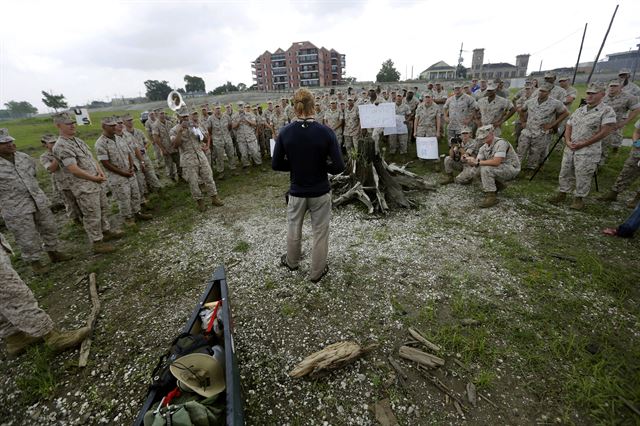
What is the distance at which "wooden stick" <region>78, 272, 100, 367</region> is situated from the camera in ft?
11.6

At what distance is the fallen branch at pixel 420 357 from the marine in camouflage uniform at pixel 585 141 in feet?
18.9

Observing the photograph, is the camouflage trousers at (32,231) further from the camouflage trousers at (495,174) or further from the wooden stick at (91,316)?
the camouflage trousers at (495,174)

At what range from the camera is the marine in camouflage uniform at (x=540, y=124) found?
7.64 metres

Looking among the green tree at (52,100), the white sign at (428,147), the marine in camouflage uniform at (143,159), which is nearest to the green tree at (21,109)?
→ the green tree at (52,100)

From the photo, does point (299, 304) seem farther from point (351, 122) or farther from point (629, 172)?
point (351, 122)

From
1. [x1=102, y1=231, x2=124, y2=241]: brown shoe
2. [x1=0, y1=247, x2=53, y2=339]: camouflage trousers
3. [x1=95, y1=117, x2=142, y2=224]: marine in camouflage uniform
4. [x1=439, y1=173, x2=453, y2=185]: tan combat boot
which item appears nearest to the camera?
[x1=0, y1=247, x2=53, y2=339]: camouflage trousers

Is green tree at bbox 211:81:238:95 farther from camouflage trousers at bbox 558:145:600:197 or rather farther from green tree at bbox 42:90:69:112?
camouflage trousers at bbox 558:145:600:197

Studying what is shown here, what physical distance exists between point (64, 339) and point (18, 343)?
23.2 inches

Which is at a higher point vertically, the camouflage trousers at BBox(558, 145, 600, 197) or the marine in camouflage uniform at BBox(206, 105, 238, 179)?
the marine in camouflage uniform at BBox(206, 105, 238, 179)

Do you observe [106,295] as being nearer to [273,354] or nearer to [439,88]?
[273,354]

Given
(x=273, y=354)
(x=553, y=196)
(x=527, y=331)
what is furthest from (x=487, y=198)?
(x=273, y=354)

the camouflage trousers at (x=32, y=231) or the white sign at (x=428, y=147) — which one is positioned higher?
the white sign at (x=428, y=147)

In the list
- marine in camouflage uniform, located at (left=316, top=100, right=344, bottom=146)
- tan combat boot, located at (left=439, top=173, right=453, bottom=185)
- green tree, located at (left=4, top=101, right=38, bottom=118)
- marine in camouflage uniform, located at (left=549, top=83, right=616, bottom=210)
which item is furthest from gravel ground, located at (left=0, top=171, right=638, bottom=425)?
green tree, located at (left=4, top=101, right=38, bottom=118)

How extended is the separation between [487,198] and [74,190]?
930 centimetres
